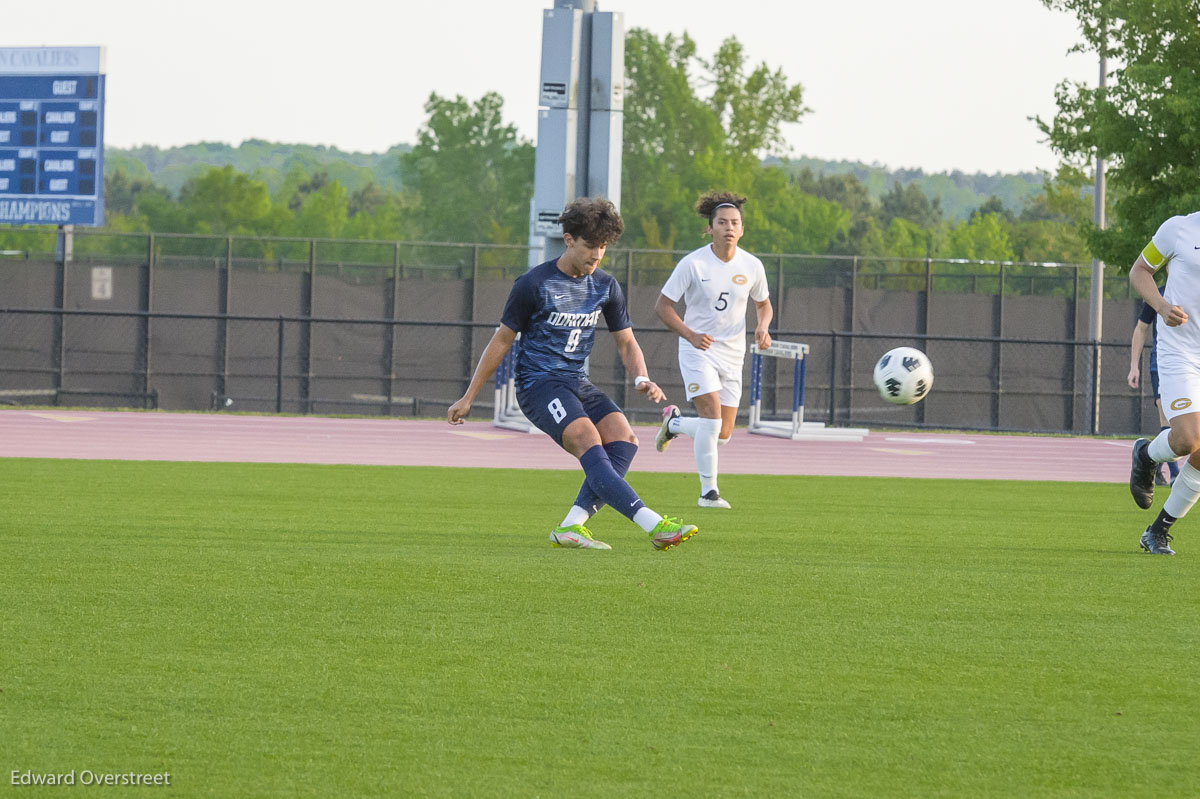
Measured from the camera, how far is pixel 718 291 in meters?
10.6

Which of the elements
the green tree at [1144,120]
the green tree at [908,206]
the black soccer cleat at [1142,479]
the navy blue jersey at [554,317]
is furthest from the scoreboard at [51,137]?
the green tree at [908,206]

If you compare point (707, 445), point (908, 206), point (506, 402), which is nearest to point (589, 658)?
point (707, 445)

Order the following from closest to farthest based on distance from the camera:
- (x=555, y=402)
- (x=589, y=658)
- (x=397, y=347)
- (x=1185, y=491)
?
1. (x=589, y=658)
2. (x=555, y=402)
3. (x=1185, y=491)
4. (x=397, y=347)

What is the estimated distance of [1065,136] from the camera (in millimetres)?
23047

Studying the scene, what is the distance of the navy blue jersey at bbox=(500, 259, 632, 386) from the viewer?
7.57m

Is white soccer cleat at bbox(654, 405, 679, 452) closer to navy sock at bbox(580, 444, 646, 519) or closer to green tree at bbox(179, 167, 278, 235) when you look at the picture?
navy sock at bbox(580, 444, 646, 519)

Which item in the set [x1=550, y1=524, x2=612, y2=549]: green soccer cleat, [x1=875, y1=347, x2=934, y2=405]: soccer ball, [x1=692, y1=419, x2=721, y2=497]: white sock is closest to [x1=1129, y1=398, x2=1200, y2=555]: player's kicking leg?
[x1=875, y1=347, x2=934, y2=405]: soccer ball

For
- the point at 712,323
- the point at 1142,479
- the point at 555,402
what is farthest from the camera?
the point at 712,323

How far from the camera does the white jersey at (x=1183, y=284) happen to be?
790cm

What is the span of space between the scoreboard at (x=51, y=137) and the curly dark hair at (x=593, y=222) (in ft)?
70.9

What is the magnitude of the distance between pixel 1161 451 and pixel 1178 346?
A: 0.69m

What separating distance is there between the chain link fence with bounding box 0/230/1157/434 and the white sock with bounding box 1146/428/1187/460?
687 inches

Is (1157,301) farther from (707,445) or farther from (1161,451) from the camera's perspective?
(707,445)

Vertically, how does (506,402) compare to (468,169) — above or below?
below
